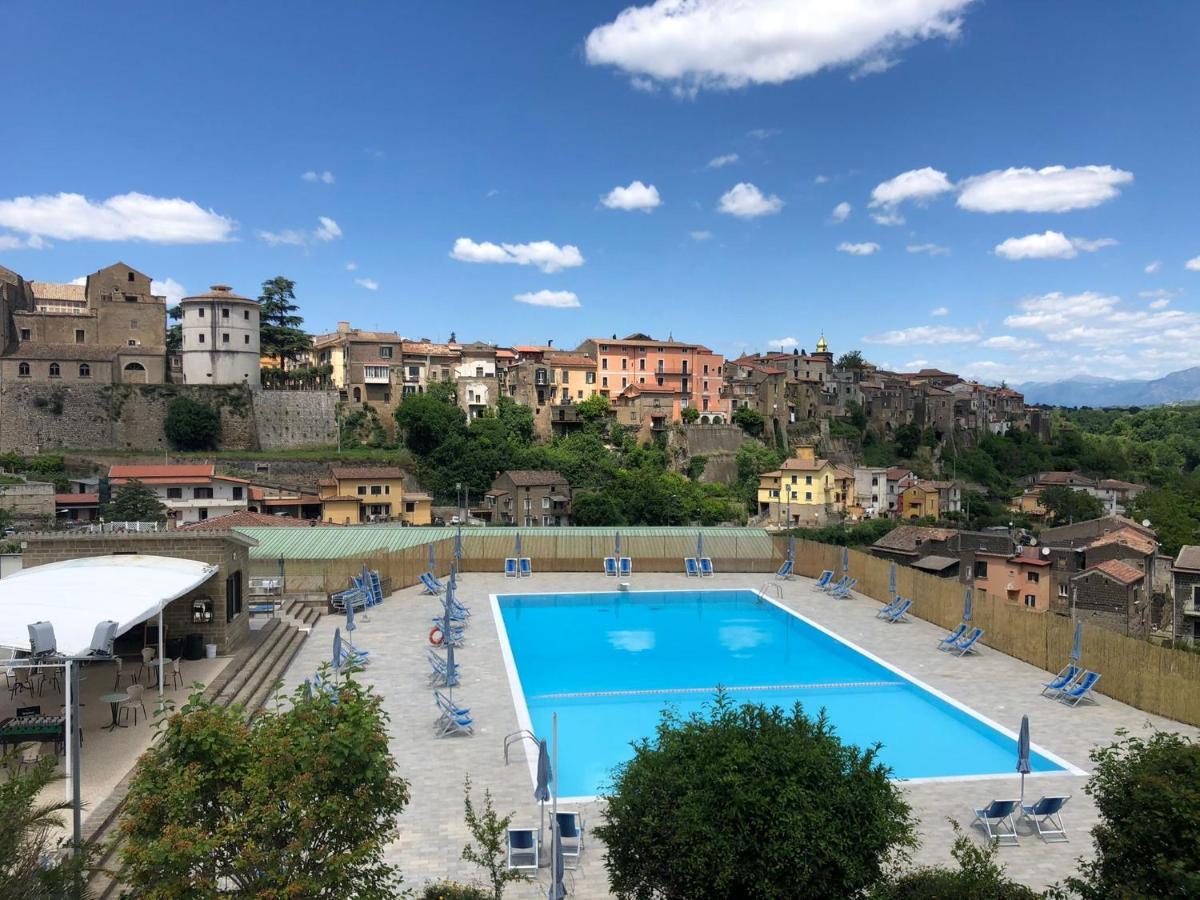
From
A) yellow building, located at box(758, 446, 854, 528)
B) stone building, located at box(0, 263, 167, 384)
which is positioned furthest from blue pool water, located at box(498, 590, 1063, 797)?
stone building, located at box(0, 263, 167, 384)

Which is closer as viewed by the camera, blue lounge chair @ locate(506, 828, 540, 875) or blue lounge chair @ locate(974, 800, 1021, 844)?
blue lounge chair @ locate(506, 828, 540, 875)

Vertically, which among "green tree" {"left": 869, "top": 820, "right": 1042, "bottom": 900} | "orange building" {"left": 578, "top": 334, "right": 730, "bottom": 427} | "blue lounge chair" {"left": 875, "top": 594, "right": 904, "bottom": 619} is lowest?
"blue lounge chair" {"left": 875, "top": 594, "right": 904, "bottom": 619}

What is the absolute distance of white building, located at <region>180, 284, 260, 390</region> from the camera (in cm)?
4684

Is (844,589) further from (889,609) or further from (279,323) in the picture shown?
(279,323)

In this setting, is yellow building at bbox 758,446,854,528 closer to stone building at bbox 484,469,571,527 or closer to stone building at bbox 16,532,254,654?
stone building at bbox 484,469,571,527

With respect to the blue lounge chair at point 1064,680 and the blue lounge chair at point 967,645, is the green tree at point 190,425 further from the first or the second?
the blue lounge chair at point 1064,680

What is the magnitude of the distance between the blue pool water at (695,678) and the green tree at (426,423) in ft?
91.5

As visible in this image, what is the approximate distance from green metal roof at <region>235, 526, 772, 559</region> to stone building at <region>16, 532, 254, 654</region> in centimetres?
841

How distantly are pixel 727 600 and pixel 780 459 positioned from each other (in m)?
37.3

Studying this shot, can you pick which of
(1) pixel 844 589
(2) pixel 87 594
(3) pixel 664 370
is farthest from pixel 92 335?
(1) pixel 844 589

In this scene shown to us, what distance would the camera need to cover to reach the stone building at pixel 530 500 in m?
44.2

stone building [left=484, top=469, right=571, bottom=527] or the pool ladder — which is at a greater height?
stone building [left=484, top=469, right=571, bottom=527]

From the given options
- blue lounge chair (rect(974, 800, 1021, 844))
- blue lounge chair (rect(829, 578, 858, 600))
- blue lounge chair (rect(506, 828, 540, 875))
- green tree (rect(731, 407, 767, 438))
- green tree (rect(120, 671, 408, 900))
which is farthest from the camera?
green tree (rect(731, 407, 767, 438))

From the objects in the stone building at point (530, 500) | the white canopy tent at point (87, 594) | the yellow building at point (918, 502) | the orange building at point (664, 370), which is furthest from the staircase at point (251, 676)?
the yellow building at point (918, 502)
